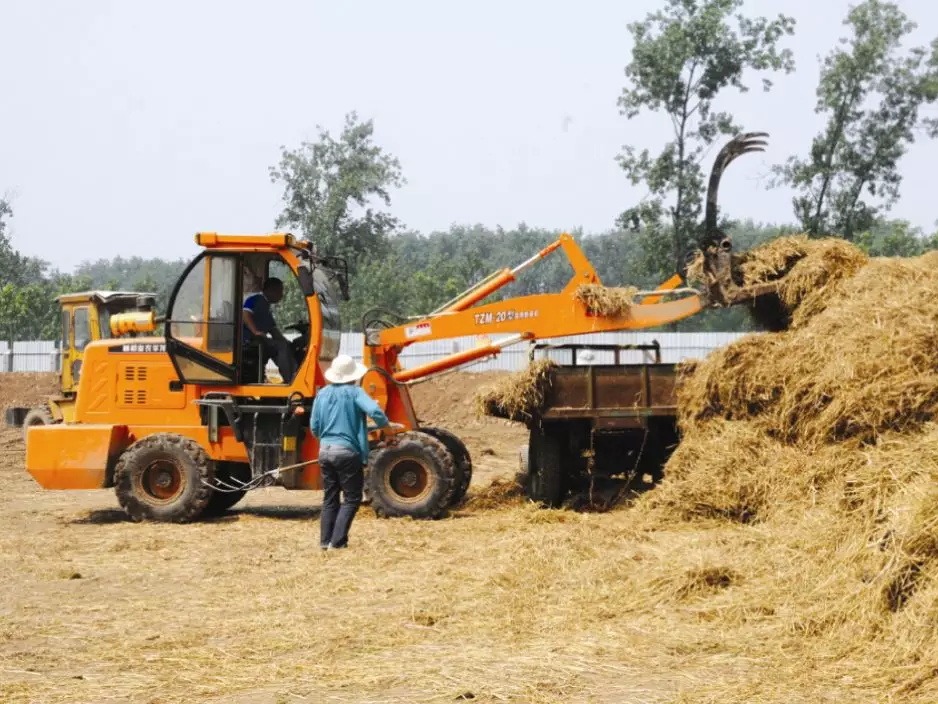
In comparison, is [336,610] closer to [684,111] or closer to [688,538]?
[688,538]

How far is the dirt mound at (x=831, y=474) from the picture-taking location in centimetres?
667

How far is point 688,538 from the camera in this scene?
409 inches

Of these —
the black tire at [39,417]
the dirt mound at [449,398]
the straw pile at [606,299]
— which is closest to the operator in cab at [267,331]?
the straw pile at [606,299]

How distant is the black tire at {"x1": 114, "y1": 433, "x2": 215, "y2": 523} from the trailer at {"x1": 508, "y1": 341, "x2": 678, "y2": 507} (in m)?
3.49

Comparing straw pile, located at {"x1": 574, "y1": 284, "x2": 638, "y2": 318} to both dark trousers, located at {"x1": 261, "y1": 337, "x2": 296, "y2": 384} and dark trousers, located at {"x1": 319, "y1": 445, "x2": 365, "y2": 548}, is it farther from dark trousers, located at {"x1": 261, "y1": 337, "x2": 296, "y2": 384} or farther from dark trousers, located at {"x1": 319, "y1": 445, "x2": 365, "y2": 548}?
dark trousers, located at {"x1": 319, "y1": 445, "x2": 365, "y2": 548}

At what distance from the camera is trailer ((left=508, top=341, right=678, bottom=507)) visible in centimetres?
1293

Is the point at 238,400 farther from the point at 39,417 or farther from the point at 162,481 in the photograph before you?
the point at 39,417

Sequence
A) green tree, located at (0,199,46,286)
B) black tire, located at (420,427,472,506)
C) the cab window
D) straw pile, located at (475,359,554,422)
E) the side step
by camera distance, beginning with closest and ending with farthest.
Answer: straw pile, located at (475,359,554,422), black tire, located at (420,427,472,506), the cab window, the side step, green tree, located at (0,199,46,286)

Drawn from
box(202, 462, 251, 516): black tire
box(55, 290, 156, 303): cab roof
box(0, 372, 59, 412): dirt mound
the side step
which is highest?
box(55, 290, 156, 303): cab roof

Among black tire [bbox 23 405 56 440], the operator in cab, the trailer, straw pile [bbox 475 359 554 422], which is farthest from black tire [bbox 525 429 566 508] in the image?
black tire [bbox 23 405 56 440]

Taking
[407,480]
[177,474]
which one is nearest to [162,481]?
[177,474]

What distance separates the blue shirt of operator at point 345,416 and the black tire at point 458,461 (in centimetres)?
226

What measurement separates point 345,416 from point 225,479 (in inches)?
121

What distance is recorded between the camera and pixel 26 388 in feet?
122
